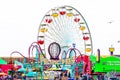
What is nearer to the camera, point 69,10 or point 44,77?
point 44,77

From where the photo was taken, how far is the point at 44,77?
127 feet

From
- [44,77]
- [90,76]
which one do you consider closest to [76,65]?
[90,76]

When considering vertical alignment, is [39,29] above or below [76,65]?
above

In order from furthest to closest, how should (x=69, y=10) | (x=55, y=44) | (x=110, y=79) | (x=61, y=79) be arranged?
(x=69, y=10) → (x=55, y=44) → (x=110, y=79) → (x=61, y=79)

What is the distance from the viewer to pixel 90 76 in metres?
41.6

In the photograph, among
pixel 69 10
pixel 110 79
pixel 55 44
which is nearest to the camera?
pixel 110 79

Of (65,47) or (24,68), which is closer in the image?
(24,68)

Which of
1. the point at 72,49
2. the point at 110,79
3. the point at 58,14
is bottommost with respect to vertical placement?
the point at 110,79

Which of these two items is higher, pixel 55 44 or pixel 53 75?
pixel 55 44

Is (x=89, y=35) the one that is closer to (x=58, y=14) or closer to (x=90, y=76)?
(x=58, y=14)

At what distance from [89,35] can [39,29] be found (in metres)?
5.07

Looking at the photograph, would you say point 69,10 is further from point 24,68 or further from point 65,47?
point 24,68

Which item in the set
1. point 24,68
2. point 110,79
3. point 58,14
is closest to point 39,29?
point 58,14

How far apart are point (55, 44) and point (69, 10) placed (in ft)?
15.7
